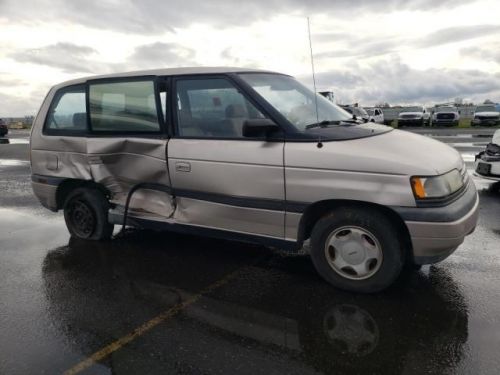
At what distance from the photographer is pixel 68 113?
17.0 feet

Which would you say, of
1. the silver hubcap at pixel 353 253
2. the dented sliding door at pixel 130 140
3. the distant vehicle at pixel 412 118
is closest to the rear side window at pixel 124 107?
the dented sliding door at pixel 130 140

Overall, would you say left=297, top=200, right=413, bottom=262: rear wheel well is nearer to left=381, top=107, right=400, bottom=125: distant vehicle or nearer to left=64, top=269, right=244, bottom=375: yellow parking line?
left=64, top=269, right=244, bottom=375: yellow parking line

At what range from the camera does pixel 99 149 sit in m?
4.73

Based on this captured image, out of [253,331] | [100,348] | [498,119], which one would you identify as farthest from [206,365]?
[498,119]

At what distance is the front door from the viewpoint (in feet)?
12.4

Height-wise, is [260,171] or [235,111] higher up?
[235,111]

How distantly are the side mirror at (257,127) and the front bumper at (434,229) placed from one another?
126cm

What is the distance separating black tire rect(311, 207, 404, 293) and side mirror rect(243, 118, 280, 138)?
0.89 m

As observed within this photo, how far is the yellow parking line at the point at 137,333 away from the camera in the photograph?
9.02 feet

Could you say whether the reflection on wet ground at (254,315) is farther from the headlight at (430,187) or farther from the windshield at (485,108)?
the windshield at (485,108)

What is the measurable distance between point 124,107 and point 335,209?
2.54 metres

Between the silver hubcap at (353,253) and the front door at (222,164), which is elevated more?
the front door at (222,164)

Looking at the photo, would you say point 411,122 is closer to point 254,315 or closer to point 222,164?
point 222,164

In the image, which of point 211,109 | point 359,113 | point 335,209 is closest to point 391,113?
point 359,113
